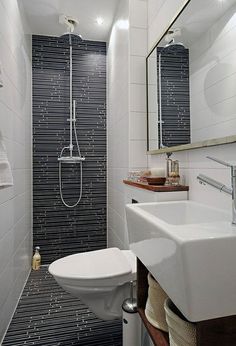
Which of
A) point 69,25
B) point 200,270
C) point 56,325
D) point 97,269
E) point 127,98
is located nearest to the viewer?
point 200,270

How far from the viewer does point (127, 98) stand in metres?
1.95

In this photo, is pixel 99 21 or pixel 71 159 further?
pixel 71 159

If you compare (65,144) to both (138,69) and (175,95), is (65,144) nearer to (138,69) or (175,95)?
(138,69)

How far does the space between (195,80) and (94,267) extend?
120 centimetres

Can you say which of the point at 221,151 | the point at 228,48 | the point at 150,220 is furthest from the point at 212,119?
the point at 150,220

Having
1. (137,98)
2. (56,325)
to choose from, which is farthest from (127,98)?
(56,325)

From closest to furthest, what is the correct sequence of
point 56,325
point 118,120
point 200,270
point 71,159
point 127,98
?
point 200,270 < point 56,325 < point 127,98 < point 118,120 < point 71,159

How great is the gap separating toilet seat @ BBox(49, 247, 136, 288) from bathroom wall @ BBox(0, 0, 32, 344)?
0.46 metres

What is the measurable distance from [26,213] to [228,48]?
7.07ft

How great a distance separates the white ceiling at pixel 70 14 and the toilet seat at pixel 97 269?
7.33 ft

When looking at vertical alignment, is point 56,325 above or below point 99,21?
below

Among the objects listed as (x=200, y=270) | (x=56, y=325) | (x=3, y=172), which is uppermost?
(x=3, y=172)

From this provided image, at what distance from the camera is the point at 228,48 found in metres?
1.00

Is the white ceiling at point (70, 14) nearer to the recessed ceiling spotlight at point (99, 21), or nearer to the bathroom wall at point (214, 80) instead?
the recessed ceiling spotlight at point (99, 21)
